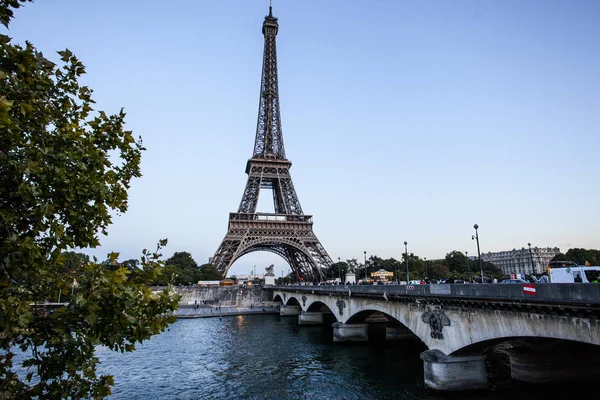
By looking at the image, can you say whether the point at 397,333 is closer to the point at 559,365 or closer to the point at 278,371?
the point at 278,371

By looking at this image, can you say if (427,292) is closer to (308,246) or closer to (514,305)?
(514,305)

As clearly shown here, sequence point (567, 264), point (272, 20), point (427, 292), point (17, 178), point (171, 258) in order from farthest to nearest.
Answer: point (171, 258) → point (272, 20) → point (567, 264) → point (427, 292) → point (17, 178)

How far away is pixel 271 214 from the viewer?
84.1 m

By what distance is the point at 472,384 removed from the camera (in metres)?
19.3

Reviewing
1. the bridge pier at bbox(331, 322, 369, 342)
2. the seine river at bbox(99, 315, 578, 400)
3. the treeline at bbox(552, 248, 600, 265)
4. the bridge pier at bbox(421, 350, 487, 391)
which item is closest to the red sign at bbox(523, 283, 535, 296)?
the bridge pier at bbox(421, 350, 487, 391)

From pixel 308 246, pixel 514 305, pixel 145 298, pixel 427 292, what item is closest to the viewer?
pixel 145 298

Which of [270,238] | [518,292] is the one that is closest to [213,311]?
[270,238]

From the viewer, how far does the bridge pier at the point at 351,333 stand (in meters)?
37.6

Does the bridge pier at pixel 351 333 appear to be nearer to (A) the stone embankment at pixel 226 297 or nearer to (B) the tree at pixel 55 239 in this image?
(B) the tree at pixel 55 239

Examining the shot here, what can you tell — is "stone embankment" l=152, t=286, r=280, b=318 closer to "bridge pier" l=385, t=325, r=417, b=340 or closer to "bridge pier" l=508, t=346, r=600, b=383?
"bridge pier" l=385, t=325, r=417, b=340

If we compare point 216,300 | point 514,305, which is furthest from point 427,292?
point 216,300

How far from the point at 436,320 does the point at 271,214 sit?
6512 cm

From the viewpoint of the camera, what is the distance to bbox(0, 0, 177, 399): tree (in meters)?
5.80

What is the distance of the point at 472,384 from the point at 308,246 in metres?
64.7
